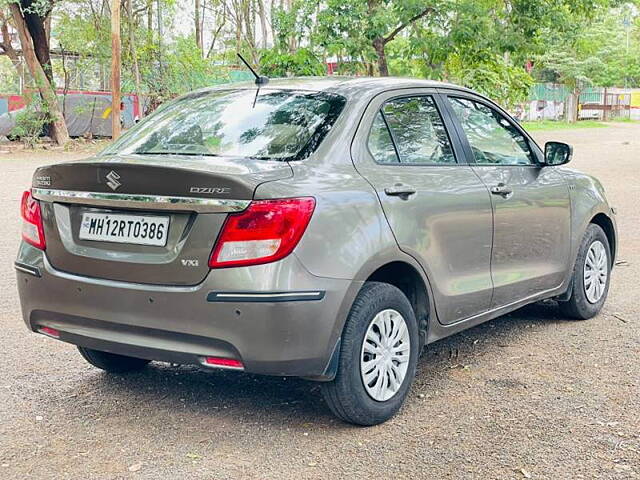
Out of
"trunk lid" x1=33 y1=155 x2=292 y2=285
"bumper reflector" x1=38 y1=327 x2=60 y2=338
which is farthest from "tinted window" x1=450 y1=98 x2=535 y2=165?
"bumper reflector" x1=38 y1=327 x2=60 y2=338

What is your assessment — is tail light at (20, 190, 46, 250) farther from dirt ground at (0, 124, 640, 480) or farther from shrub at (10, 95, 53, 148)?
shrub at (10, 95, 53, 148)

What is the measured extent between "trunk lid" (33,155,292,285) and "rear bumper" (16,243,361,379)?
0.08 meters

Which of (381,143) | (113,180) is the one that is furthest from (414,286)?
(113,180)

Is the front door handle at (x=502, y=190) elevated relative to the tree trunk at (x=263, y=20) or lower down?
lower down

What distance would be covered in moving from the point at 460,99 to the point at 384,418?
81.4 inches

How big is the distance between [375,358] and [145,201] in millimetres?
1288

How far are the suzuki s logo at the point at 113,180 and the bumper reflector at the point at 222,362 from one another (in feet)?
2.84

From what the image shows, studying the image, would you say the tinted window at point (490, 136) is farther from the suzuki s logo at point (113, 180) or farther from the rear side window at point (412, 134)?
the suzuki s logo at point (113, 180)

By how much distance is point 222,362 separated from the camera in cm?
Answer: 382

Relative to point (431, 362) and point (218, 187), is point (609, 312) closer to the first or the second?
point (431, 362)

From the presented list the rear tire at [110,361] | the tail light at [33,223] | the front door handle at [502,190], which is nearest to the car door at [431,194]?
the front door handle at [502,190]

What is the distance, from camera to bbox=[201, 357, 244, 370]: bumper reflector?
12.5 ft

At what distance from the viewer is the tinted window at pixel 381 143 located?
14.5ft

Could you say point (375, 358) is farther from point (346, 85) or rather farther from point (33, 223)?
point (33, 223)
